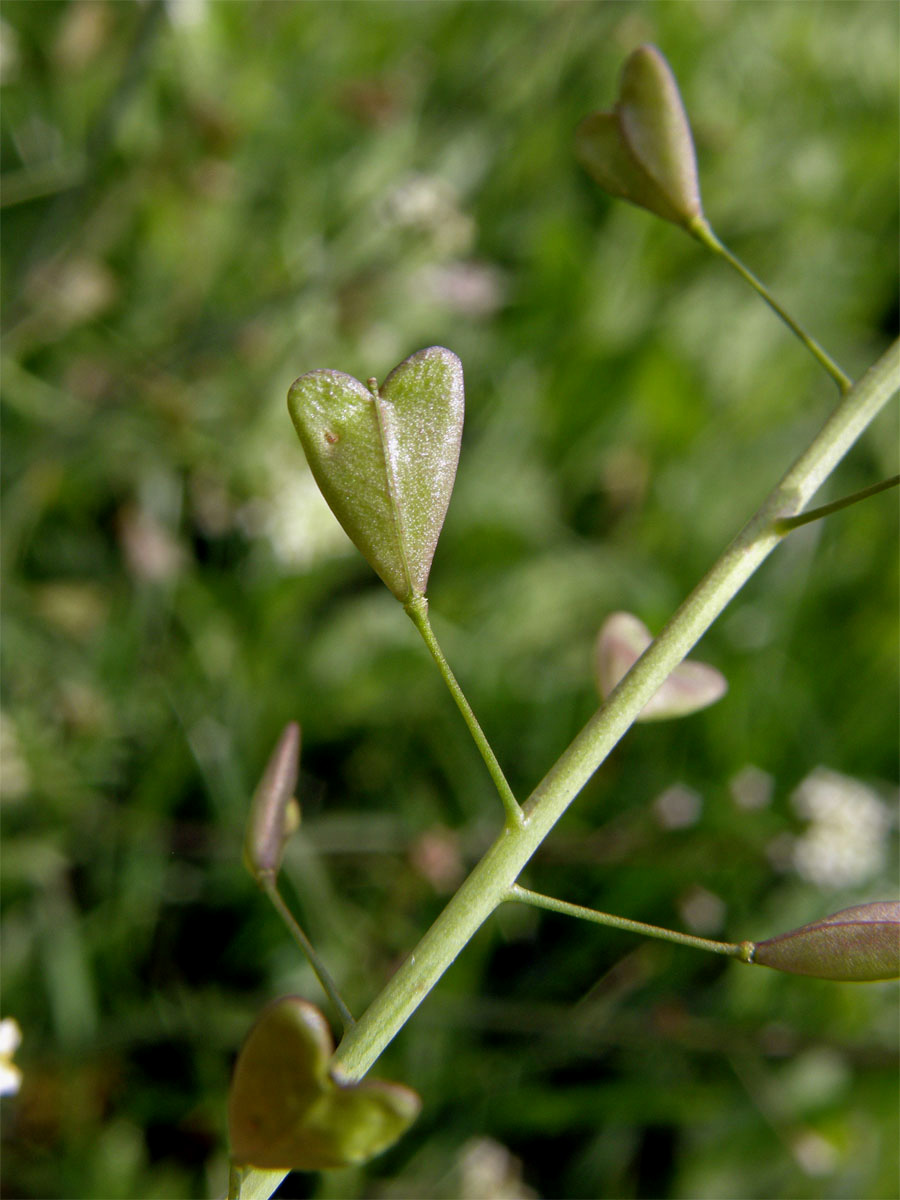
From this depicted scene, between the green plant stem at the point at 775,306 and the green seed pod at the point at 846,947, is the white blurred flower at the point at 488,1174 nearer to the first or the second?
the green seed pod at the point at 846,947

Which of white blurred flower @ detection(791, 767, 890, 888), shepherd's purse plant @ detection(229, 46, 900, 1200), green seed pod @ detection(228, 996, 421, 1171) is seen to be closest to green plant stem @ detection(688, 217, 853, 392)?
shepherd's purse plant @ detection(229, 46, 900, 1200)

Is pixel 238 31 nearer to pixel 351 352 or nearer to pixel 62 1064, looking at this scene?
pixel 351 352

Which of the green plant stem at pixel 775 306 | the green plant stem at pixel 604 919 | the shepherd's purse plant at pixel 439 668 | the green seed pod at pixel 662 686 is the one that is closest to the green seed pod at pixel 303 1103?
the shepherd's purse plant at pixel 439 668

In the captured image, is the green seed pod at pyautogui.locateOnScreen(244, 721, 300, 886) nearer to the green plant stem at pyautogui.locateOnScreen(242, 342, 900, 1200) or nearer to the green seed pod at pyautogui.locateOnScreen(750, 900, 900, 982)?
the green plant stem at pyautogui.locateOnScreen(242, 342, 900, 1200)

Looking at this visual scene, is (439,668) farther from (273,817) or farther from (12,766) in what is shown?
(12,766)

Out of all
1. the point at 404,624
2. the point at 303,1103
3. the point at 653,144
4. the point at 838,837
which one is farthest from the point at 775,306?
the point at 404,624

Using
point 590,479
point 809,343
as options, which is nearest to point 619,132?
point 809,343
